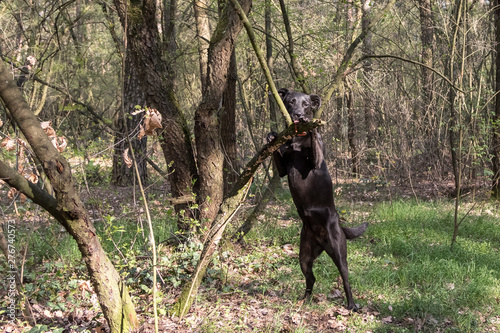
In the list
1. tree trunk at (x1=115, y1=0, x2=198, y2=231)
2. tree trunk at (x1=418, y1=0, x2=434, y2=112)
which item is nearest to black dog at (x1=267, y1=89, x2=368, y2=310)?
tree trunk at (x1=115, y1=0, x2=198, y2=231)

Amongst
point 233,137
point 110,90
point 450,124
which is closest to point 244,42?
point 233,137

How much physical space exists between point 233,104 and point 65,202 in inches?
162

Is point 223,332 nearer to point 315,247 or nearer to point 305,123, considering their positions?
point 315,247

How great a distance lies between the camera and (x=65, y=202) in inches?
109

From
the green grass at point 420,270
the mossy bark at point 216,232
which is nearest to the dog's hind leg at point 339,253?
the green grass at point 420,270

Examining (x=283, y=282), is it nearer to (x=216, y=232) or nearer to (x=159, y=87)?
(x=216, y=232)

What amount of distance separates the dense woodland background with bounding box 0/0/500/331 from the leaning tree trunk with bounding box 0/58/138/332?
1.5 inches

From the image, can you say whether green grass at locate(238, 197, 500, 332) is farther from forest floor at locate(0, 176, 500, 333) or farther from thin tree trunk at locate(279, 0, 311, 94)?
thin tree trunk at locate(279, 0, 311, 94)

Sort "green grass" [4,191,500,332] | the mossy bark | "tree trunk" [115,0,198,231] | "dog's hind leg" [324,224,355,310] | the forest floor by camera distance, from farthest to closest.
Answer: "tree trunk" [115,0,198,231]
"dog's hind leg" [324,224,355,310]
"green grass" [4,191,500,332]
the forest floor
the mossy bark

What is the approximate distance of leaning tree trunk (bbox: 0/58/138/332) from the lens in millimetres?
2648

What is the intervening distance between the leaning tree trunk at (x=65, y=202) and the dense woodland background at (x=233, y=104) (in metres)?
0.04

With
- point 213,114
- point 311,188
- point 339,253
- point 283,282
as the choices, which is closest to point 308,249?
point 339,253

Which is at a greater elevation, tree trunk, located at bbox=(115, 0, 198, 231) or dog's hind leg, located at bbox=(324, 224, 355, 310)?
tree trunk, located at bbox=(115, 0, 198, 231)

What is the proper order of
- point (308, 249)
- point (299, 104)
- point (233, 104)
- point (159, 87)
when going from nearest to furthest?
1. point (299, 104)
2. point (308, 249)
3. point (159, 87)
4. point (233, 104)
